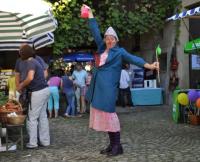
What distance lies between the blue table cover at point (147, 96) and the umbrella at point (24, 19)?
28.4 ft

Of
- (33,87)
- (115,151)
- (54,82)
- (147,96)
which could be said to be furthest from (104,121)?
(147,96)

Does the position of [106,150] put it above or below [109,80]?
below

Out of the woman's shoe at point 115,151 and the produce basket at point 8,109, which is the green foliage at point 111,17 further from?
the woman's shoe at point 115,151

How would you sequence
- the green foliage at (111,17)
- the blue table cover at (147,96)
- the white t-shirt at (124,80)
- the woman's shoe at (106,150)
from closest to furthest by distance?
the woman's shoe at (106,150)
the green foliage at (111,17)
the white t-shirt at (124,80)
the blue table cover at (147,96)

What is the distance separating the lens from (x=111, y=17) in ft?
53.8

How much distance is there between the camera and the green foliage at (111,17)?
16.0 metres

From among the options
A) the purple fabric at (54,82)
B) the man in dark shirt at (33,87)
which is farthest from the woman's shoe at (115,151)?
the purple fabric at (54,82)

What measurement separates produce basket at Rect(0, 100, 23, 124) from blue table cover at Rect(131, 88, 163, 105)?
9540 mm

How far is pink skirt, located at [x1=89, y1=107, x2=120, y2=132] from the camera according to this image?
7254 mm

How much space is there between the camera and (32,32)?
857cm

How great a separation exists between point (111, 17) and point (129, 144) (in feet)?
28.1

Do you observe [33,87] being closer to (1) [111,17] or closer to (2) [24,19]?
(2) [24,19]

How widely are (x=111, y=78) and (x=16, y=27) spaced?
2.51m

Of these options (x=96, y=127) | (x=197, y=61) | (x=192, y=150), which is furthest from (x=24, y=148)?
(x=197, y=61)
